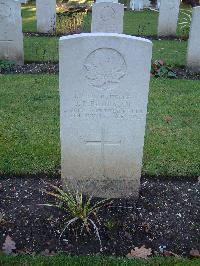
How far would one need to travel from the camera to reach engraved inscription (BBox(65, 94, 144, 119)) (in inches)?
153

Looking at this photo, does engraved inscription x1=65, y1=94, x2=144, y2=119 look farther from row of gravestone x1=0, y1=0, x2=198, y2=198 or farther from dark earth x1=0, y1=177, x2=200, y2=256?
dark earth x1=0, y1=177, x2=200, y2=256

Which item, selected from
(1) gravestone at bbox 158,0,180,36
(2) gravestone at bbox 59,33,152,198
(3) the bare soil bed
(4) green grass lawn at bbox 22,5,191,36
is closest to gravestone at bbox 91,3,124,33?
(3) the bare soil bed

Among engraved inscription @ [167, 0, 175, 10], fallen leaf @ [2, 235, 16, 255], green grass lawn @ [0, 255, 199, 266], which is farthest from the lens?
engraved inscription @ [167, 0, 175, 10]

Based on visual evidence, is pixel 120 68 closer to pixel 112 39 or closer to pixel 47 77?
pixel 112 39

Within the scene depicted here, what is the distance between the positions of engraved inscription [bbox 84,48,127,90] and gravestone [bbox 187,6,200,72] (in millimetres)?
5602

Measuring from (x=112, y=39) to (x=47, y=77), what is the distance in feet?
15.6

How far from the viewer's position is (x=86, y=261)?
3500 mm

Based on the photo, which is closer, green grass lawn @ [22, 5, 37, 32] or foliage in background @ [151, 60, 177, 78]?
foliage in background @ [151, 60, 177, 78]

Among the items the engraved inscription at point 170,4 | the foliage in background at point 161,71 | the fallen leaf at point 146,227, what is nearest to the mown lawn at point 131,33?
the foliage in background at point 161,71

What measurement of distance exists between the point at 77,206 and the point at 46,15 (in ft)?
31.5

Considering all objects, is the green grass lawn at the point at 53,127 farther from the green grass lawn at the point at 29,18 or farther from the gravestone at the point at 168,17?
the green grass lawn at the point at 29,18

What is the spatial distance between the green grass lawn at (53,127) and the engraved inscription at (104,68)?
61.1 inches

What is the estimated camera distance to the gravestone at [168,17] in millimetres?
12375

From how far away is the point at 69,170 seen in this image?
4.25m
